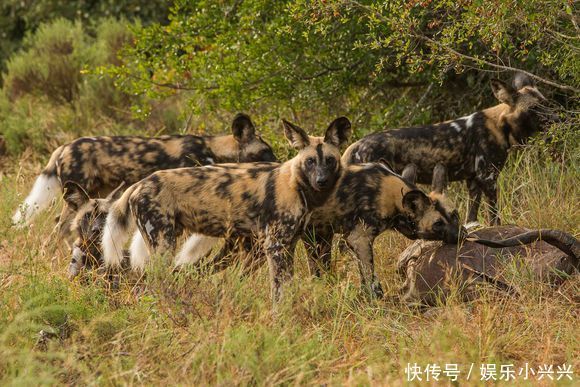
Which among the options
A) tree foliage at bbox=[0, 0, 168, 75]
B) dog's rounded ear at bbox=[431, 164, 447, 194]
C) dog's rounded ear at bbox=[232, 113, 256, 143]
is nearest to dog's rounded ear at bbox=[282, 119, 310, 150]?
dog's rounded ear at bbox=[431, 164, 447, 194]

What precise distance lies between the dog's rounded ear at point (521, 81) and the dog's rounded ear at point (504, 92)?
0.12 metres

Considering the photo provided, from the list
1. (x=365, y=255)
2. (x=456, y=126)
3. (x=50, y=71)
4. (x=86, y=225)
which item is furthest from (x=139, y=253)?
(x=50, y=71)

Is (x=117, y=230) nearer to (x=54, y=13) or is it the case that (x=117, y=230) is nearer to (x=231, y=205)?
(x=231, y=205)

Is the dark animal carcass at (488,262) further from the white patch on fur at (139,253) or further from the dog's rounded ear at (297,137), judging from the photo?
the white patch on fur at (139,253)

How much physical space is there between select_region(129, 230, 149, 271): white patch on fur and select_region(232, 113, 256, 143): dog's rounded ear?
1.36 meters

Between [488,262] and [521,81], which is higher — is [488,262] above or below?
below

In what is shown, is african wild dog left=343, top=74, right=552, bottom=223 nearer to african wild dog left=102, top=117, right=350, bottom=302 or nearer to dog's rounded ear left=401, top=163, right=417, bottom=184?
dog's rounded ear left=401, top=163, right=417, bottom=184

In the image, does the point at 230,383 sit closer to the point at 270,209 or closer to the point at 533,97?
the point at 270,209

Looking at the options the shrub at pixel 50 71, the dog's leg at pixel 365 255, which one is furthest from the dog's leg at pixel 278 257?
the shrub at pixel 50 71

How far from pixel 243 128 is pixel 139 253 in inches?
58.9

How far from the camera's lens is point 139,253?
15.7 ft

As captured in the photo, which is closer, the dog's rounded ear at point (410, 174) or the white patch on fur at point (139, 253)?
the white patch on fur at point (139, 253)

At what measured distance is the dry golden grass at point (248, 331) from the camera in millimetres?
3502

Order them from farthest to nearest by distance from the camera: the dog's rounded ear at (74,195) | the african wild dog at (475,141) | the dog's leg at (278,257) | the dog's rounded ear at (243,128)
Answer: the dog's rounded ear at (243,128), the african wild dog at (475,141), the dog's rounded ear at (74,195), the dog's leg at (278,257)
